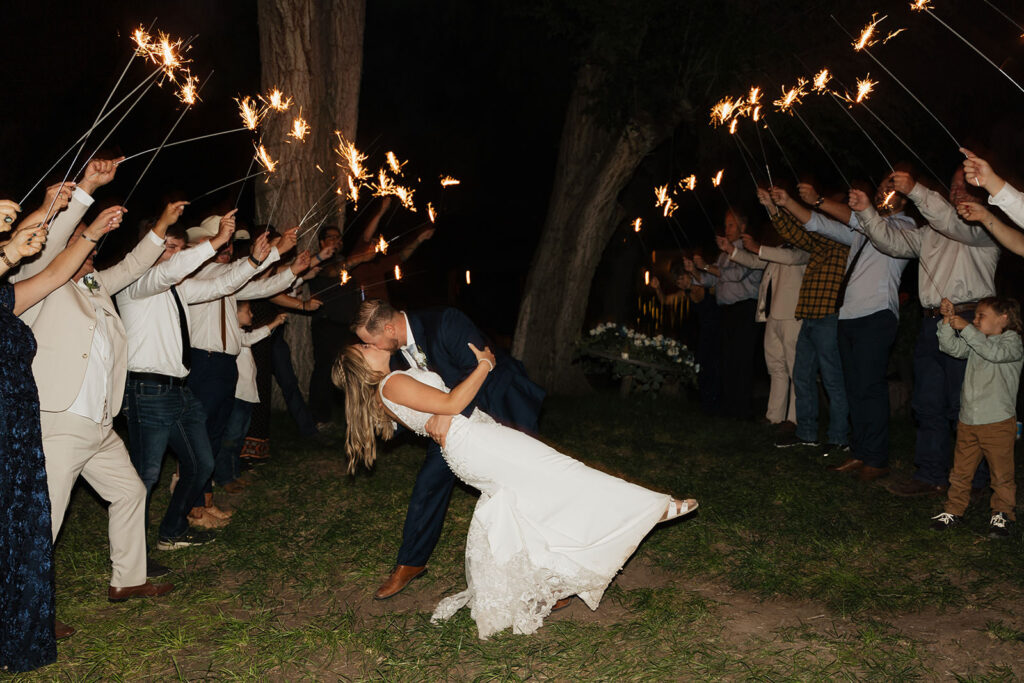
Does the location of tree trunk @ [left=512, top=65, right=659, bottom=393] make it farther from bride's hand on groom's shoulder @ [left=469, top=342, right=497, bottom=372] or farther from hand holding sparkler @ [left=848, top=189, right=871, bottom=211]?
bride's hand on groom's shoulder @ [left=469, top=342, right=497, bottom=372]

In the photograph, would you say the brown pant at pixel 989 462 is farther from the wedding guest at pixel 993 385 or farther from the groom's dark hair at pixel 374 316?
the groom's dark hair at pixel 374 316

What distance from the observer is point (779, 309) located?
908 cm

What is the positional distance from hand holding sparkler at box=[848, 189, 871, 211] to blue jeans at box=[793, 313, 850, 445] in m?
1.53

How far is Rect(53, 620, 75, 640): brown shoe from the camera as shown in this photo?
184 inches

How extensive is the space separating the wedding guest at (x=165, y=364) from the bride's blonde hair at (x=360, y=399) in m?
1.34

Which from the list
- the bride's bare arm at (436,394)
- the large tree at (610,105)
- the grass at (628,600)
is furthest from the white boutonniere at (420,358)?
the large tree at (610,105)

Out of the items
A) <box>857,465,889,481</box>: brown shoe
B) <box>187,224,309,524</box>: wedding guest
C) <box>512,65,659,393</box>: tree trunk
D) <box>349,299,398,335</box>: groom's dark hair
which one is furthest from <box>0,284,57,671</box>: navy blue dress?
<box>512,65,659,393</box>: tree trunk

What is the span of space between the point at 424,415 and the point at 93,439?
188 centimetres

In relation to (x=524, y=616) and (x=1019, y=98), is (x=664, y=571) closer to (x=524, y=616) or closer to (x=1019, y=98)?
(x=524, y=616)

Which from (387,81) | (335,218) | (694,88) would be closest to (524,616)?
(335,218)

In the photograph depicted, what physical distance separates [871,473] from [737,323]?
10.4ft

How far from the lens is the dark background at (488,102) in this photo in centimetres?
1210

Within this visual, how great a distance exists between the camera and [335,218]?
10938 mm

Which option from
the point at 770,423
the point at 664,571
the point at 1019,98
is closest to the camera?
the point at 664,571
